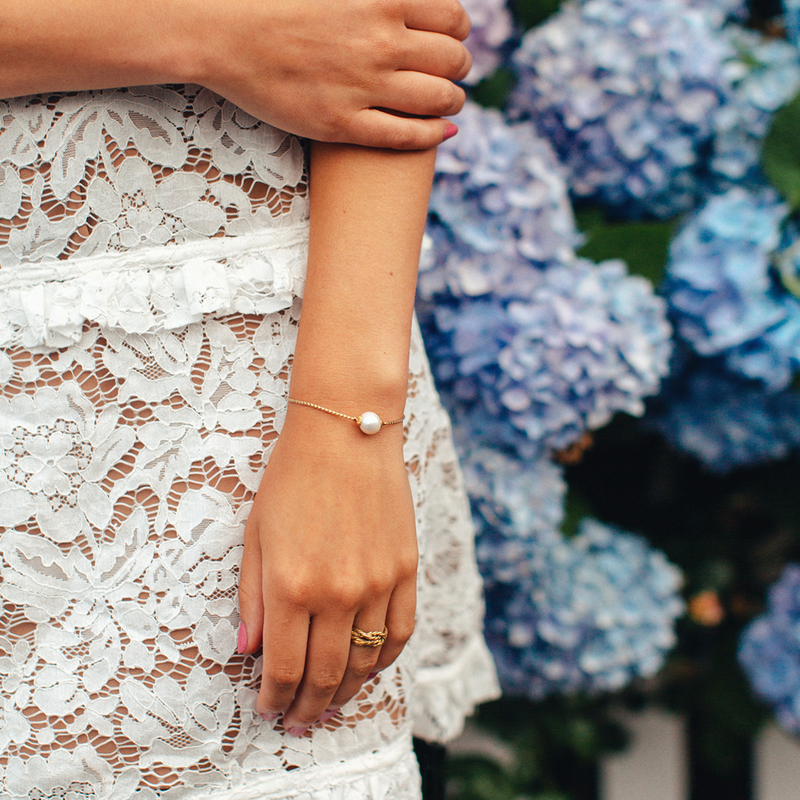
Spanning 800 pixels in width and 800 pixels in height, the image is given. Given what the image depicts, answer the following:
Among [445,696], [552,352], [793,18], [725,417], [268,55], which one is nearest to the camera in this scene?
[268,55]

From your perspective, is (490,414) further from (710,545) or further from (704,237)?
(710,545)

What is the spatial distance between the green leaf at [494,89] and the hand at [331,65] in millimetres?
587

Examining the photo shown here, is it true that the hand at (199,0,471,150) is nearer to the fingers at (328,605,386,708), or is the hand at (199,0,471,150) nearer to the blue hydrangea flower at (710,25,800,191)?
the fingers at (328,605,386,708)

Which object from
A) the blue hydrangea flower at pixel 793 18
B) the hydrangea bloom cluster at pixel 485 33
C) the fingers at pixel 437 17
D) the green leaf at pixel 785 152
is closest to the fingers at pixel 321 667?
the fingers at pixel 437 17

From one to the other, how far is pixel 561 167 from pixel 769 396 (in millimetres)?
496

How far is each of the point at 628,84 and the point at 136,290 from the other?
82cm

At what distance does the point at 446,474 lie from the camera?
0.80 m

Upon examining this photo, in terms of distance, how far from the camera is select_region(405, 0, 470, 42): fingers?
1.92 ft

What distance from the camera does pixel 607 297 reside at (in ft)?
3.33

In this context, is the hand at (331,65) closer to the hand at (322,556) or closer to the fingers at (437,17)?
the fingers at (437,17)

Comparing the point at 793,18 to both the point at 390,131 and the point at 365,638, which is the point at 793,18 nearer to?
the point at 390,131

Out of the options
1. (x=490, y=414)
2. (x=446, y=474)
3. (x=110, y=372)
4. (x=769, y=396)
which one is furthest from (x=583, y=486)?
(x=110, y=372)

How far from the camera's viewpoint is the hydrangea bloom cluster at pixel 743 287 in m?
1.01

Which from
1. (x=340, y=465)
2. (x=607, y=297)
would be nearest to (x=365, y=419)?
(x=340, y=465)
